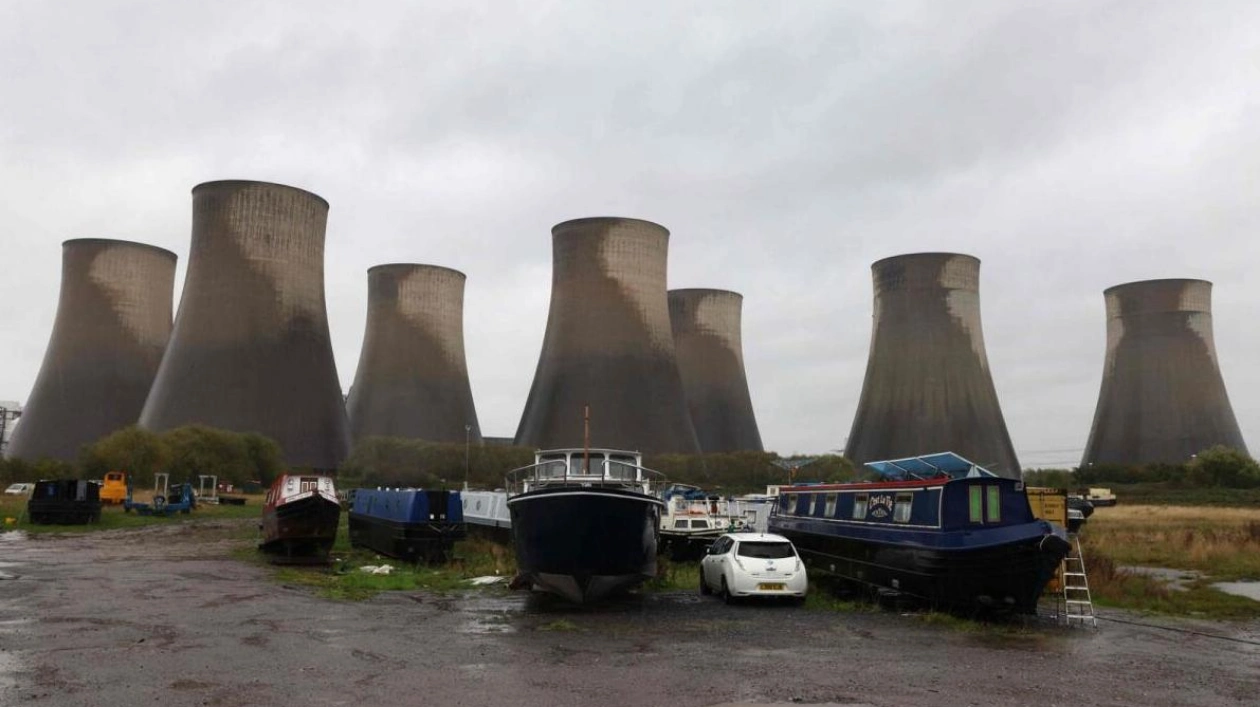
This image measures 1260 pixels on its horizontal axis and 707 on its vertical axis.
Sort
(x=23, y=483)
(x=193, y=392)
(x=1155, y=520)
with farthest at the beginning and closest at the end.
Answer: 1. (x=193, y=392)
2. (x=23, y=483)
3. (x=1155, y=520)

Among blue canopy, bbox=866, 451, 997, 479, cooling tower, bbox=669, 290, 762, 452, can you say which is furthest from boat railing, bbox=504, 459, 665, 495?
cooling tower, bbox=669, 290, 762, 452

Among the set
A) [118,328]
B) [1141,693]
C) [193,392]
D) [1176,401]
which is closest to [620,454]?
[1141,693]

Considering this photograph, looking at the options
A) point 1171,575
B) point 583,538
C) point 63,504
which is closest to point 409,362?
point 63,504

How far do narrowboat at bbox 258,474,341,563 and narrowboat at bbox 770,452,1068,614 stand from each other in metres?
11.7

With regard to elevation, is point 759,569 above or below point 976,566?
below

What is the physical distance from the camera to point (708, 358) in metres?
74.2

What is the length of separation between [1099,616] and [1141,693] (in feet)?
19.3

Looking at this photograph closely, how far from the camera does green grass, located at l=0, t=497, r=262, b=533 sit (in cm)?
2841

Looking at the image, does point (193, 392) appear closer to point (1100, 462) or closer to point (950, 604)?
point (950, 604)

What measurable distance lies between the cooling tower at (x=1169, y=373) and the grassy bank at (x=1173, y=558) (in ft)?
88.8

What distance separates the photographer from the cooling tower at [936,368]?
57.6 meters

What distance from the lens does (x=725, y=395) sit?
245 feet

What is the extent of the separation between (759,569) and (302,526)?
1156 centimetres

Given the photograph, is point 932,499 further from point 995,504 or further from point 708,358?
point 708,358
